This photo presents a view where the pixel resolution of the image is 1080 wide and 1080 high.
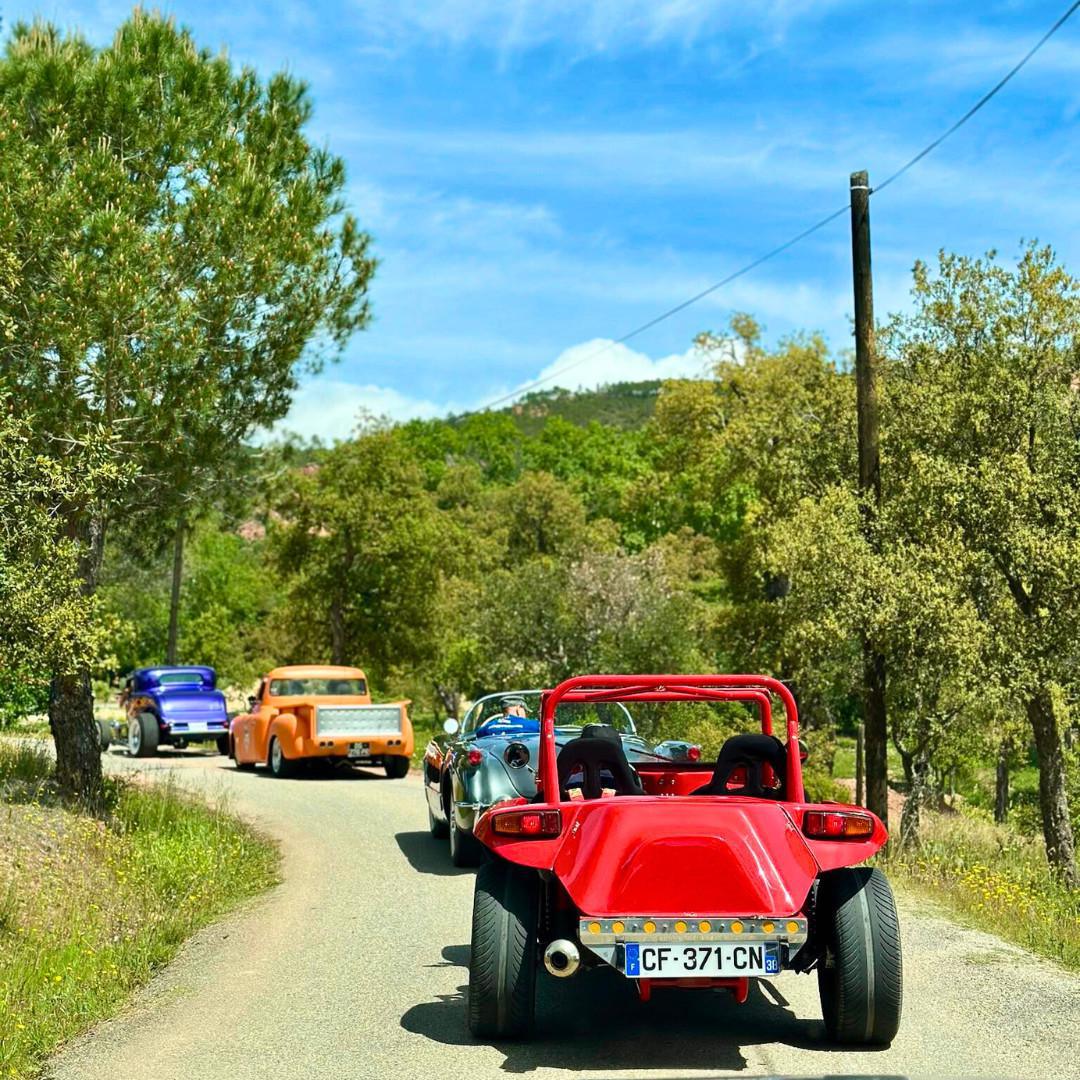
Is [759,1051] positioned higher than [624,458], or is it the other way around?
[624,458]

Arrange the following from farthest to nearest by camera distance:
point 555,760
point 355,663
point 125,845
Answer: point 355,663, point 125,845, point 555,760

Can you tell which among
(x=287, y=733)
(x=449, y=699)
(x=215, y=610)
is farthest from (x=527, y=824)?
(x=215, y=610)

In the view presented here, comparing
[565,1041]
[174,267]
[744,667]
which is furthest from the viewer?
[744,667]

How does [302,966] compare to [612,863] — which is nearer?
[612,863]

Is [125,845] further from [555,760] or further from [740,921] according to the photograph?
[740,921]

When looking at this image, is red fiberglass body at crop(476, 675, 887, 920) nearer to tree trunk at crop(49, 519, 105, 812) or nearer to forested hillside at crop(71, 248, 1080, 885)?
forested hillside at crop(71, 248, 1080, 885)

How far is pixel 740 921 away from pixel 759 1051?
75cm

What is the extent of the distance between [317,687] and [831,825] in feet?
59.0

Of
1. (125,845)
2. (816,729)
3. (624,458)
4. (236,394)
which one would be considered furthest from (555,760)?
(624,458)

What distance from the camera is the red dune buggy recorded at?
6.12m

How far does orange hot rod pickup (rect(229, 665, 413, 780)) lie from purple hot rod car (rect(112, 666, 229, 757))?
415 cm

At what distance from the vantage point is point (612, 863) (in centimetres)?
628

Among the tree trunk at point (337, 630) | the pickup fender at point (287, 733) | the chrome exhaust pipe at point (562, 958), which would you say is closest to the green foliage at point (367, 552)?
the tree trunk at point (337, 630)

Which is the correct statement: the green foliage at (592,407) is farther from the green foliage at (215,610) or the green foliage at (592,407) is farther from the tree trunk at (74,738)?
the tree trunk at (74,738)
